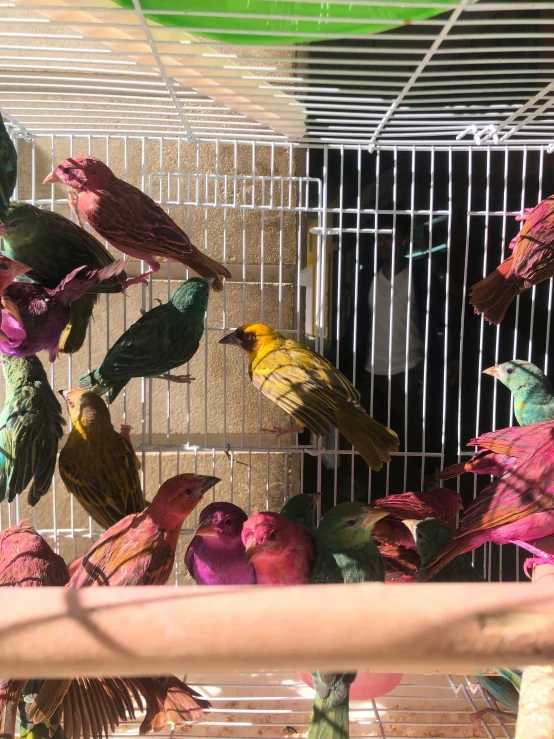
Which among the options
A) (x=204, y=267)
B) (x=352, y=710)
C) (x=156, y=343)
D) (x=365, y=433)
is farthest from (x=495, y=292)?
(x=352, y=710)

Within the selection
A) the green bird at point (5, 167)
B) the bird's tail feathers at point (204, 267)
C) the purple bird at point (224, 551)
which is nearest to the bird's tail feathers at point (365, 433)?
the purple bird at point (224, 551)

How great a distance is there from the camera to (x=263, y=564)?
1.01m

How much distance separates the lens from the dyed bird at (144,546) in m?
0.93

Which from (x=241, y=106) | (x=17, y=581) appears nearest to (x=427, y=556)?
(x=17, y=581)

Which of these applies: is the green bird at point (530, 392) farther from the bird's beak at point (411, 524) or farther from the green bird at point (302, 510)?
the green bird at point (302, 510)

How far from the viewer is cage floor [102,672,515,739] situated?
3.80ft

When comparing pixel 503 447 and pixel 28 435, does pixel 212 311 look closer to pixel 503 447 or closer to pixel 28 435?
pixel 28 435

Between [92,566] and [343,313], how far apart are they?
3.49 feet

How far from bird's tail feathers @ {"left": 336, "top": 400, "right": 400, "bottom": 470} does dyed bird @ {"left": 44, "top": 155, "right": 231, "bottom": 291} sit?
481 millimetres

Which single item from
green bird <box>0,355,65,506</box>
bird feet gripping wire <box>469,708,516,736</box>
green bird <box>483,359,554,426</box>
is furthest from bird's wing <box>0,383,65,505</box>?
green bird <box>483,359,554,426</box>

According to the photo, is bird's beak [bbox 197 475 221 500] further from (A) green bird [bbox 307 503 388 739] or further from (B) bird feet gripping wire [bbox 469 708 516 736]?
(B) bird feet gripping wire [bbox 469 708 516 736]

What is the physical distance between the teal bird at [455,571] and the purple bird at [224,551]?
0.35 m

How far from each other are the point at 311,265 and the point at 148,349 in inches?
28.3

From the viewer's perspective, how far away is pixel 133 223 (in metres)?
1.03
